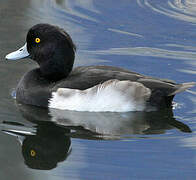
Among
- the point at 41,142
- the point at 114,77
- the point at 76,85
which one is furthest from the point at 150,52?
the point at 41,142

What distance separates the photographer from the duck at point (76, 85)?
7.29 meters

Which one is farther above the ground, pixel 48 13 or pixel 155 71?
pixel 155 71

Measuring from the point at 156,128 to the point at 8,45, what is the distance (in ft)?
Result: 10.5

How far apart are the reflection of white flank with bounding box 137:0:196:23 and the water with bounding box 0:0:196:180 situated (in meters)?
0.02

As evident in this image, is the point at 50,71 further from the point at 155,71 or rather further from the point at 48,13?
the point at 48,13

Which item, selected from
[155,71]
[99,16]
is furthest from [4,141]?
[99,16]

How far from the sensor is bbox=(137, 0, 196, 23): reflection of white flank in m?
10.6

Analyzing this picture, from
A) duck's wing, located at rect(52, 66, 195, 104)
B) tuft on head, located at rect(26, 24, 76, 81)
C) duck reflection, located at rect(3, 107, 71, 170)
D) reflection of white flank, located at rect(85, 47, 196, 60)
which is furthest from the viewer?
reflection of white flank, located at rect(85, 47, 196, 60)

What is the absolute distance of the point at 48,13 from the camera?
10820 millimetres

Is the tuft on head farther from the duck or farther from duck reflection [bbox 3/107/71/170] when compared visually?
duck reflection [bbox 3/107/71/170]

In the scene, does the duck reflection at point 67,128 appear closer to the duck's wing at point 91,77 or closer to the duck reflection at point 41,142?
the duck reflection at point 41,142

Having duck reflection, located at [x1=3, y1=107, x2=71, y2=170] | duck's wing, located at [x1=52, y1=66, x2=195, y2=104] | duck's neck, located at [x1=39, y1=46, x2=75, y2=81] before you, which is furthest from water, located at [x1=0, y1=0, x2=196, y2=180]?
duck's neck, located at [x1=39, y1=46, x2=75, y2=81]

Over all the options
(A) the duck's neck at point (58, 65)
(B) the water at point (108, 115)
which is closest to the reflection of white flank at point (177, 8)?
(B) the water at point (108, 115)

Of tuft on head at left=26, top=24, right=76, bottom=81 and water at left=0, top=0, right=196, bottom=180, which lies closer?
water at left=0, top=0, right=196, bottom=180
